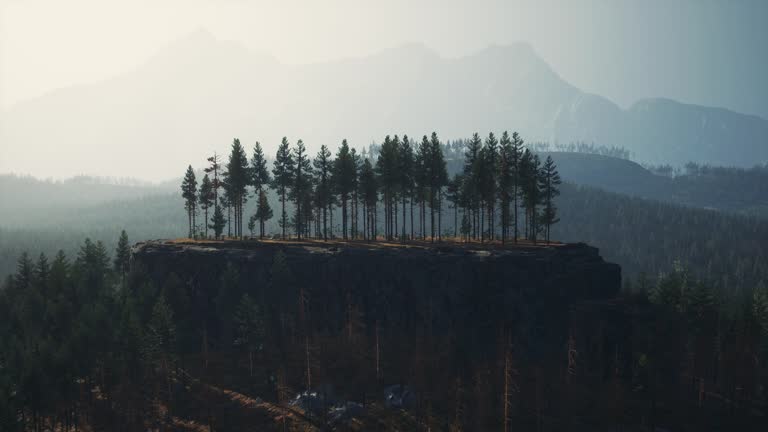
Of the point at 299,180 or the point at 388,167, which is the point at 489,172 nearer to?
the point at 388,167

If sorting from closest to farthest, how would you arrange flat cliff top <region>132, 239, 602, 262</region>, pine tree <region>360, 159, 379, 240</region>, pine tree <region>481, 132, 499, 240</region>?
1. flat cliff top <region>132, 239, 602, 262</region>
2. pine tree <region>481, 132, 499, 240</region>
3. pine tree <region>360, 159, 379, 240</region>

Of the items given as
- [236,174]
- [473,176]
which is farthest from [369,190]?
[236,174]

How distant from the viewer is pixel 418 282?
63.8 metres

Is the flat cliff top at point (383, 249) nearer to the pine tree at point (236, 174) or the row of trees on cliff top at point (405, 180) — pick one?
the row of trees on cliff top at point (405, 180)

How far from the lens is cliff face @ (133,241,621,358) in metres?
61.0

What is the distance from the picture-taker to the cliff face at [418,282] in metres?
61.0

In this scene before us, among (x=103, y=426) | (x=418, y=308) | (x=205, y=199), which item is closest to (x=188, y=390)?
(x=103, y=426)

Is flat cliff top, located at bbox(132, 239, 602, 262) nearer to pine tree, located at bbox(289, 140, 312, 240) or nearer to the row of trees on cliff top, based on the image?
the row of trees on cliff top

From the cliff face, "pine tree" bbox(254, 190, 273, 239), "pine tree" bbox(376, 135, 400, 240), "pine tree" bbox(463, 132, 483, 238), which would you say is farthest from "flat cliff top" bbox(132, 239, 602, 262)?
"pine tree" bbox(376, 135, 400, 240)

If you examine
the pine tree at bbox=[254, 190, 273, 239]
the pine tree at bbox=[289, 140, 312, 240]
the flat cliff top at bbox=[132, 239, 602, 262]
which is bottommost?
the flat cliff top at bbox=[132, 239, 602, 262]

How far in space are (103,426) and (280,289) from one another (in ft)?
77.0

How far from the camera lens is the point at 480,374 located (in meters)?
55.5

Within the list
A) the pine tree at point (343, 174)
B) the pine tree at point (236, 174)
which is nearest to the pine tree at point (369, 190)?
the pine tree at point (343, 174)

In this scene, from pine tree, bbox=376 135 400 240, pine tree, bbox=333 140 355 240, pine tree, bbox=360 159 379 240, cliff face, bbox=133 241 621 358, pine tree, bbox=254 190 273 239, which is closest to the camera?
cliff face, bbox=133 241 621 358
